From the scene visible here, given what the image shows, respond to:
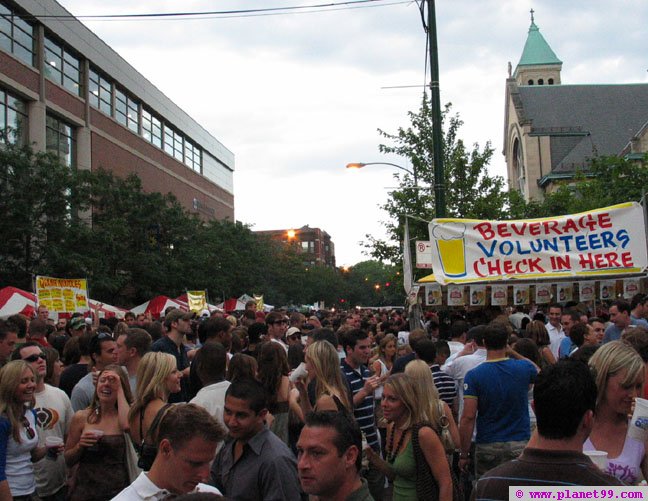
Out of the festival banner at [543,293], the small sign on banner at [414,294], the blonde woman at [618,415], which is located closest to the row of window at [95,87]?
the small sign on banner at [414,294]

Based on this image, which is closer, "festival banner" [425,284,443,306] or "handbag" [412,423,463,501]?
"handbag" [412,423,463,501]

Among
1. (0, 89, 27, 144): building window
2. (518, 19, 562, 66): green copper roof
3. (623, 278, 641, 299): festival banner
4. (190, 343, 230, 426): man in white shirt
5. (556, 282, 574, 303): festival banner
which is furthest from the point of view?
(518, 19, 562, 66): green copper roof

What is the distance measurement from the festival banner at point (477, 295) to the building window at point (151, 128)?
Answer: 40.7 meters

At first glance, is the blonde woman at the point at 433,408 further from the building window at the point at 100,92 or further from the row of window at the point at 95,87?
the building window at the point at 100,92

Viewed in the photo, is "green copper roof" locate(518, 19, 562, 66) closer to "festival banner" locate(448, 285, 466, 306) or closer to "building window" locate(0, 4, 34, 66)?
"building window" locate(0, 4, 34, 66)

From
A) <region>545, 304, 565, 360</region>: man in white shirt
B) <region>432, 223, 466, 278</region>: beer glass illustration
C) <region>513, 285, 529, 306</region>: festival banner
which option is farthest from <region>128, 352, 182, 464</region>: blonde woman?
<region>513, 285, 529, 306</region>: festival banner

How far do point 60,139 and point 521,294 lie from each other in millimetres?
29952

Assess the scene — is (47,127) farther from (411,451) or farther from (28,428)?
(411,451)

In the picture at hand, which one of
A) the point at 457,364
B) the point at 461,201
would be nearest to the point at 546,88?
the point at 461,201

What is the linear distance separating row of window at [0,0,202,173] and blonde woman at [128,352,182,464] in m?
30.5

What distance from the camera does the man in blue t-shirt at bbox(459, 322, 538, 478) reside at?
5.82m

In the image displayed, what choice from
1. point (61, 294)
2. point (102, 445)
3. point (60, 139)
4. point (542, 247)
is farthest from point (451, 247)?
point (60, 139)

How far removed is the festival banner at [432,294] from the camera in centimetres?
1338

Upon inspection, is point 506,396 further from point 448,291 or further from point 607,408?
point 448,291
